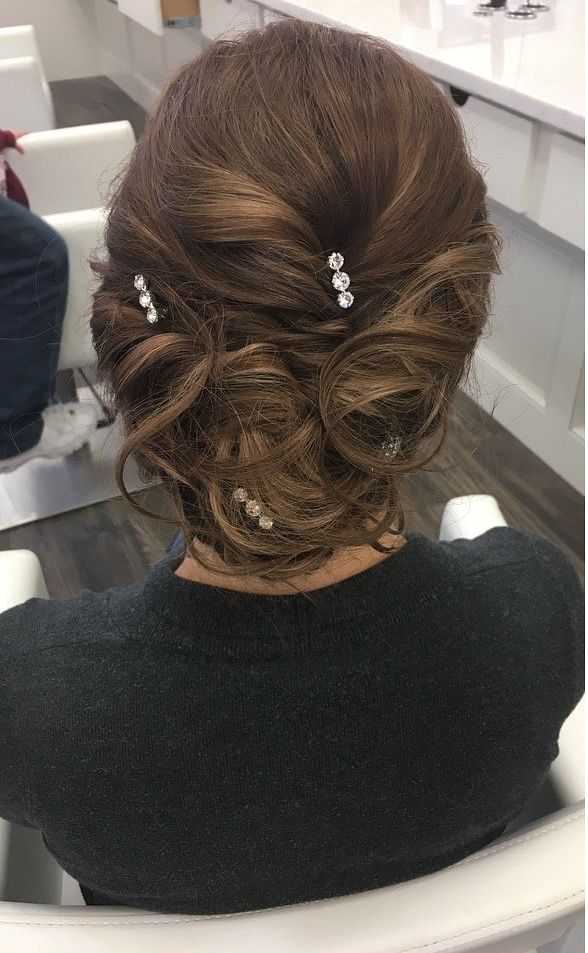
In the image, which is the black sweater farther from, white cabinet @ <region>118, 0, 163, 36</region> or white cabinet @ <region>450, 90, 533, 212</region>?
white cabinet @ <region>118, 0, 163, 36</region>

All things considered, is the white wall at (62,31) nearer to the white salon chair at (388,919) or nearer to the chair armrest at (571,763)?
the chair armrest at (571,763)

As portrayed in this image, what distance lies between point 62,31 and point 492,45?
424 centimetres

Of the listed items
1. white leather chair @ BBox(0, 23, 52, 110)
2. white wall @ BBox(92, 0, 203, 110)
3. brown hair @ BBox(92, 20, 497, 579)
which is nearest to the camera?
brown hair @ BBox(92, 20, 497, 579)

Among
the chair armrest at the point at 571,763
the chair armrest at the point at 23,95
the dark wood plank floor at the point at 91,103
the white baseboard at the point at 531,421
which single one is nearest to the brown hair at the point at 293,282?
the chair armrest at the point at 571,763

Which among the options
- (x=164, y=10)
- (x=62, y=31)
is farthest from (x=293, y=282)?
(x=62, y=31)

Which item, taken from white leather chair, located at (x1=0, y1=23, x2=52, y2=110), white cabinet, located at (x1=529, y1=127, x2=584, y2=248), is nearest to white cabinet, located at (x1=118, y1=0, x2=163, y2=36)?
white leather chair, located at (x1=0, y1=23, x2=52, y2=110)

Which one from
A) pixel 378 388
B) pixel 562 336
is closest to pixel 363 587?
pixel 378 388

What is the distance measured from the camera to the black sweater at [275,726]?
0.49m

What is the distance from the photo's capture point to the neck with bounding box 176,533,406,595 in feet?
1.68

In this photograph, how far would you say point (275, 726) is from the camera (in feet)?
1.60

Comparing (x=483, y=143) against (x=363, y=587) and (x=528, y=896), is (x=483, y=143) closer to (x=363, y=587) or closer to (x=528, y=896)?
(x=363, y=587)

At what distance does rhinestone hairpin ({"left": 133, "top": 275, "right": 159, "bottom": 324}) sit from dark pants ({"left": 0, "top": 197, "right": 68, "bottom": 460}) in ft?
2.93

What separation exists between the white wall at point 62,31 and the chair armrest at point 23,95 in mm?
2860

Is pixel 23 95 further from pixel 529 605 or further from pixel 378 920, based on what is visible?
A: pixel 378 920
